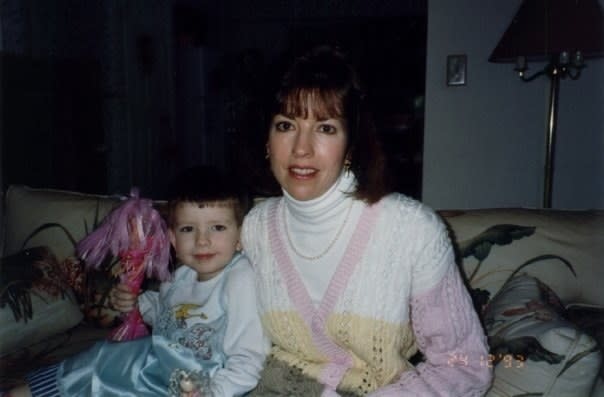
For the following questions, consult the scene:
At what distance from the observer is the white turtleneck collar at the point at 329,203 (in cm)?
112

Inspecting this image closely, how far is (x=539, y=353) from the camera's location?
1063mm

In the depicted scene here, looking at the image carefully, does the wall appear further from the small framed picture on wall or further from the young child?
the young child

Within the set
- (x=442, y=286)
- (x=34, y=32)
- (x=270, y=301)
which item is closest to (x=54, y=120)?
(x=34, y=32)

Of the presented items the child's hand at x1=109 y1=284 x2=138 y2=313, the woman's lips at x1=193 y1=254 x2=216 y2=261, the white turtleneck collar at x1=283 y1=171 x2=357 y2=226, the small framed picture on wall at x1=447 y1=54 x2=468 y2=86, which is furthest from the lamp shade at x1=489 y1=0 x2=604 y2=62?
the child's hand at x1=109 y1=284 x2=138 y2=313

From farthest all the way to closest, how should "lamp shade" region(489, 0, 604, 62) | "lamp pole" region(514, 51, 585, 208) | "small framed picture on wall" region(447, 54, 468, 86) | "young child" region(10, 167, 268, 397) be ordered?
"small framed picture on wall" region(447, 54, 468, 86) < "lamp pole" region(514, 51, 585, 208) < "lamp shade" region(489, 0, 604, 62) < "young child" region(10, 167, 268, 397)

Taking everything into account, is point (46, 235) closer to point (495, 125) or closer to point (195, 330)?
point (195, 330)

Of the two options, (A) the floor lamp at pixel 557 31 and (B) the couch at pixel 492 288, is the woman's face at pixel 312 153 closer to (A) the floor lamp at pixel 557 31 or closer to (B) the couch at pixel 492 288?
(B) the couch at pixel 492 288

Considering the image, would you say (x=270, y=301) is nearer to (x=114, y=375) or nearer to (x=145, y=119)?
(x=114, y=375)

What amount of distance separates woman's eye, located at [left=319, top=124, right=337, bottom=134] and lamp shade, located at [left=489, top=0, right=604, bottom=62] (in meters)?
1.15

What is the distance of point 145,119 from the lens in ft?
15.1

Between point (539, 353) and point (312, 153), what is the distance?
0.60m

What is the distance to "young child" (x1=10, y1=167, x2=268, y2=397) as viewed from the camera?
1173mm

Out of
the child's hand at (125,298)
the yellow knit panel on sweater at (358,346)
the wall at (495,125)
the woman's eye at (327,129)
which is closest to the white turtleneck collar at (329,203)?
the woman's eye at (327,129)

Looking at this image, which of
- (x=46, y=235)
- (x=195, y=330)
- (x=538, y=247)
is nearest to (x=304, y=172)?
(x=195, y=330)
